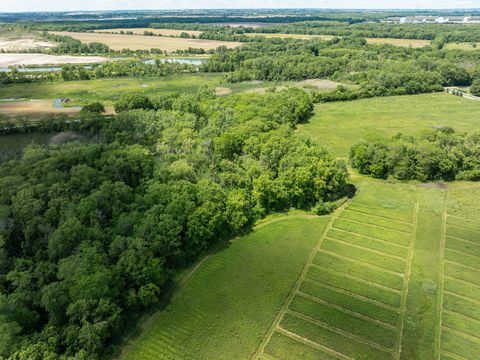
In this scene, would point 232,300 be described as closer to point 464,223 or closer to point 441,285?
point 441,285

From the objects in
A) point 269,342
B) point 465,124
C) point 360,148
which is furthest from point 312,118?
point 269,342

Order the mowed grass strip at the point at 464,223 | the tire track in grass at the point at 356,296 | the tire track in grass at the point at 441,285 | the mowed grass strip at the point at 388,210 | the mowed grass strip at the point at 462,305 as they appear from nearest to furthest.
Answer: the tire track in grass at the point at 441,285 < the mowed grass strip at the point at 462,305 < the tire track in grass at the point at 356,296 < the mowed grass strip at the point at 464,223 < the mowed grass strip at the point at 388,210

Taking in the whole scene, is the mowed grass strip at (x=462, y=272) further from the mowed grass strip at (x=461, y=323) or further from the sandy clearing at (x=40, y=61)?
the sandy clearing at (x=40, y=61)

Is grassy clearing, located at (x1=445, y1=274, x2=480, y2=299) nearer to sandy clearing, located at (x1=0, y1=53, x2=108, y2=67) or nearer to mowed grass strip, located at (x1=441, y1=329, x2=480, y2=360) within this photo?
mowed grass strip, located at (x1=441, y1=329, x2=480, y2=360)

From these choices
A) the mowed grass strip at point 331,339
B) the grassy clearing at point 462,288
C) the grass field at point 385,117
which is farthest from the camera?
the grass field at point 385,117

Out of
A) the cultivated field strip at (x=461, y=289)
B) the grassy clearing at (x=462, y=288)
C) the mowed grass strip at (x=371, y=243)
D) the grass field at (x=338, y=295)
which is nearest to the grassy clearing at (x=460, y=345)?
the cultivated field strip at (x=461, y=289)

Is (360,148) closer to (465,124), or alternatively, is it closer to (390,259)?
(390,259)
